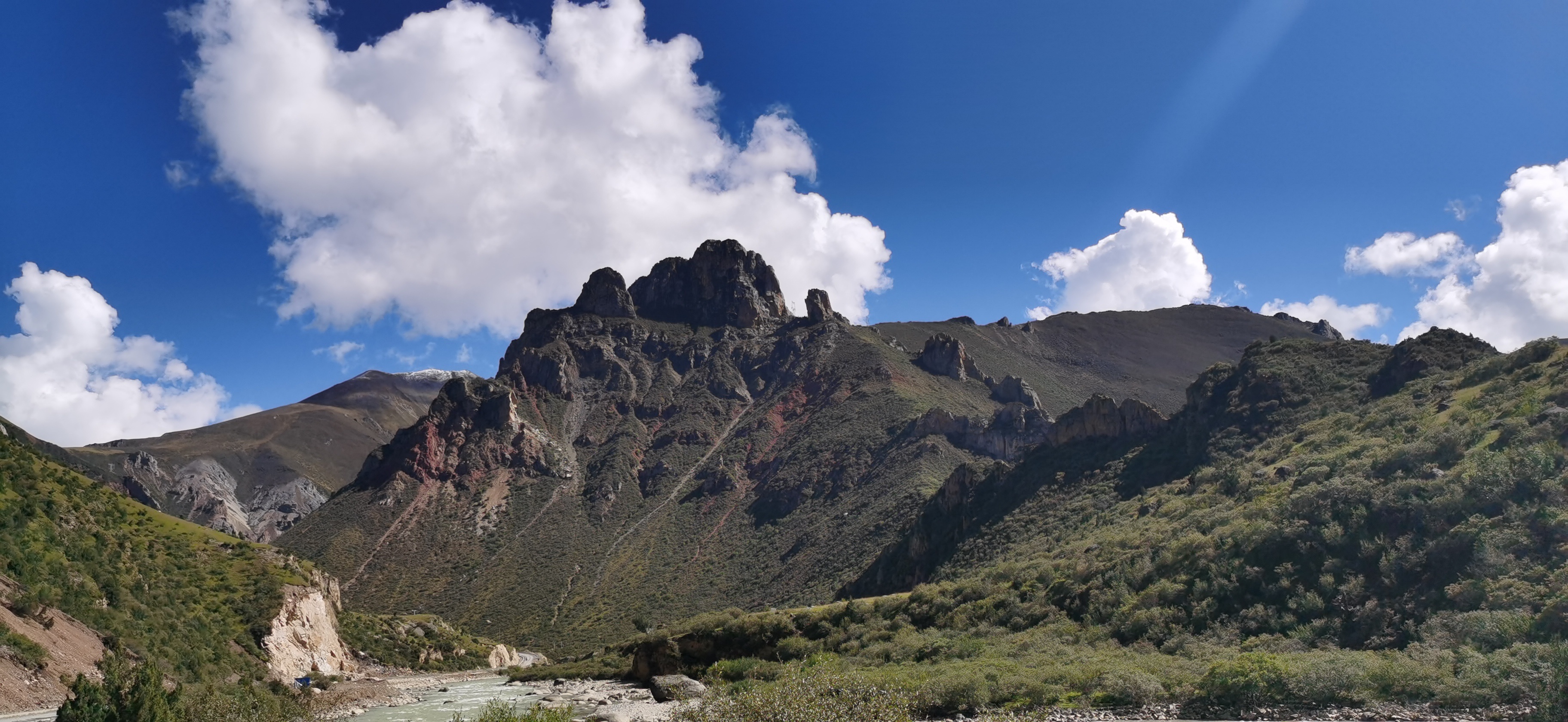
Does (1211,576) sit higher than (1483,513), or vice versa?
(1483,513)

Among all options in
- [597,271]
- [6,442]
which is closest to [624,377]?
[597,271]

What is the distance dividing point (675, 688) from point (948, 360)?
120 meters

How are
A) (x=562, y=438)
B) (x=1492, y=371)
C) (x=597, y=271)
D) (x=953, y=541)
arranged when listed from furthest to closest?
(x=597, y=271), (x=562, y=438), (x=953, y=541), (x=1492, y=371)

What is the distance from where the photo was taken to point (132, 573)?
40.1 m

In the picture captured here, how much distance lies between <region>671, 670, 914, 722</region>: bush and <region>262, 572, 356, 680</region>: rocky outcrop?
40989mm

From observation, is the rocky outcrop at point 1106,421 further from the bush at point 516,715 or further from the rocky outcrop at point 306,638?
the bush at point 516,715

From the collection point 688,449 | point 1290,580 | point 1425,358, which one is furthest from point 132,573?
point 688,449

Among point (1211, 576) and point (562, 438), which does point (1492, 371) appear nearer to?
point (1211, 576)

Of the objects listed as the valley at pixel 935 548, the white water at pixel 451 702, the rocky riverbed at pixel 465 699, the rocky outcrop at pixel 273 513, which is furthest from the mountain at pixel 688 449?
the rocky outcrop at pixel 273 513

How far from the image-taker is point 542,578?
4092 inches

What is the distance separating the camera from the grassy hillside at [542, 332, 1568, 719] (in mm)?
23750

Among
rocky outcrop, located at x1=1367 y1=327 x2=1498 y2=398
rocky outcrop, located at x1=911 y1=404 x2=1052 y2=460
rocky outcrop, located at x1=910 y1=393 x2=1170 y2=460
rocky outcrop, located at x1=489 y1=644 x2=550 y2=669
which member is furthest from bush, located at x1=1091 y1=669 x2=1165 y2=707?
rocky outcrop, located at x1=911 y1=404 x2=1052 y2=460

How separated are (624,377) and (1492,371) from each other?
455ft

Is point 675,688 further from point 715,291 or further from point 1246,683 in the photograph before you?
point 715,291
